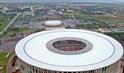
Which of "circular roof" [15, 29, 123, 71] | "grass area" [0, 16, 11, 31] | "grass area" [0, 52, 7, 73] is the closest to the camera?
"circular roof" [15, 29, 123, 71]

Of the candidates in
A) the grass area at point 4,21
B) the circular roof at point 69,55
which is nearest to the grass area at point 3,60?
the circular roof at point 69,55

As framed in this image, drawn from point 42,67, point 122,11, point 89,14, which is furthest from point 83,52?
point 122,11

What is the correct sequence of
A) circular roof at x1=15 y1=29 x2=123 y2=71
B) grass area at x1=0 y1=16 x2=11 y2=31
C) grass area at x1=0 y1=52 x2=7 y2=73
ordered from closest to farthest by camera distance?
circular roof at x1=15 y1=29 x2=123 y2=71, grass area at x1=0 y1=52 x2=7 y2=73, grass area at x1=0 y1=16 x2=11 y2=31

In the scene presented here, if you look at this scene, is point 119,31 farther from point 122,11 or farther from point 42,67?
point 42,67

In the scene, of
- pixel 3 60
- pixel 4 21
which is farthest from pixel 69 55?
pixel 4 21

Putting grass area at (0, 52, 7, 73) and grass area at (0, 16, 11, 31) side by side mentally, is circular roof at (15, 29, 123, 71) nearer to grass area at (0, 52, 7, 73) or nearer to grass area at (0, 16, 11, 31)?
grass area at (0, 52, 7, 73)

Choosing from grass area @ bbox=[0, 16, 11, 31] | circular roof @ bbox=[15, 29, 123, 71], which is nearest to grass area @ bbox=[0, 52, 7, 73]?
circular roof @ bbox=[15, 29, 123, 71]

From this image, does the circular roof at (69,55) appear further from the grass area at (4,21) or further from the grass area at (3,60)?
the grass area at (4,21)

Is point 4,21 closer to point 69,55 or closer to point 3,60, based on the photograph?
point 3,60
